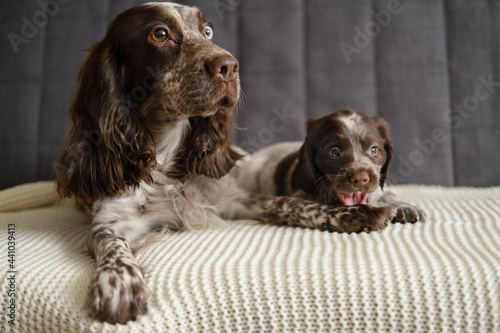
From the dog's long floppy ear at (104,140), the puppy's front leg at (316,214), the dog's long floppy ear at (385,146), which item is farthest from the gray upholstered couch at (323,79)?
→ the dog's long floppy ear at (104,140)

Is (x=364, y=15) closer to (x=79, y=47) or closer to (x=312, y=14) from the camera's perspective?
(x=312, y=14)

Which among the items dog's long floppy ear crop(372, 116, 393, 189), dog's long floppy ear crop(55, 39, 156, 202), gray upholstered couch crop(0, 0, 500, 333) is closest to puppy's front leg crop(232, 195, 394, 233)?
gray upholstered couch crop(0, 0, 500, 333)

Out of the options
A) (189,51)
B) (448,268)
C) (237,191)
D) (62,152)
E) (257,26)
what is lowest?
(237,191)

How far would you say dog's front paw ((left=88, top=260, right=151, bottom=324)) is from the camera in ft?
3.16

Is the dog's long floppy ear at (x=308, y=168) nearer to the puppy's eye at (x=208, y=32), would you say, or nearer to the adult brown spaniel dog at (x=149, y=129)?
the adult brown spaniel dog at (x=149, y=129)

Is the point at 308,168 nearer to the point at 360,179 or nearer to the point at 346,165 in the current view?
the point at 346,165

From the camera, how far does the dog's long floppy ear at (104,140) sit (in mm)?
1579

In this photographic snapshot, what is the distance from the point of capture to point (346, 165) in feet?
5.90

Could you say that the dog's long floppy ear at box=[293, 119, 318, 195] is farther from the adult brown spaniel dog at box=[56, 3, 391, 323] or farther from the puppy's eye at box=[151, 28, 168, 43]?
the puppy's eye at box=[151, 28, 168, 43]

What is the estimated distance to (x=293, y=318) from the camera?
1.02 metres

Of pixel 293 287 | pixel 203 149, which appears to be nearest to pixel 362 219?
pixel 293 287

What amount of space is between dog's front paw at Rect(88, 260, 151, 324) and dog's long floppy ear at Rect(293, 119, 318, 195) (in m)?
1.04

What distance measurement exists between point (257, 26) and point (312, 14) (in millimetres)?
405

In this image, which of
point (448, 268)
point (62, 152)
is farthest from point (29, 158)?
point (448, 268)
